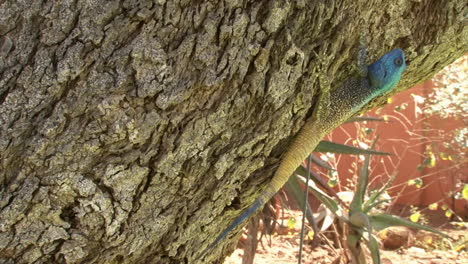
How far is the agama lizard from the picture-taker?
1440 millimetres

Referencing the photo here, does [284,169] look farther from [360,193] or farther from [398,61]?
[360,193]

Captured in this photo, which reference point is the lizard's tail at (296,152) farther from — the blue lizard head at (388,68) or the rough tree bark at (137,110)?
the blue lizard head at (388,68)

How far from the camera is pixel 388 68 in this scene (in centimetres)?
156

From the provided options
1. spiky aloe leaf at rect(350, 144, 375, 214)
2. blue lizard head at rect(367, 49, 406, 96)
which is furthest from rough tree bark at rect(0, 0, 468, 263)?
spiky aloe leaf at rect(350, 144, 375, 214)

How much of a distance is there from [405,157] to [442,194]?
64 centimetres

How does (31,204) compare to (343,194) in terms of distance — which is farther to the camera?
(343,194)

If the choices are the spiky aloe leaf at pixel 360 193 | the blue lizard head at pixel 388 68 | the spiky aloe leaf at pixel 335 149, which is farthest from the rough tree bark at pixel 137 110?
the spiky aloe leaf at pixel 360 193

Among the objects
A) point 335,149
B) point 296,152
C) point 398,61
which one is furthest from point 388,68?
point 335,149

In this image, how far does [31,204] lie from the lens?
1146 mm

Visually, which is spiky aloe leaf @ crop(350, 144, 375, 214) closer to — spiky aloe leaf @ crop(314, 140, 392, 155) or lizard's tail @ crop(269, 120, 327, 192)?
spiky aloe leaf @ crop(314, 140, 392, 155)

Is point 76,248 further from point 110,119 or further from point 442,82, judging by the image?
point 442,82

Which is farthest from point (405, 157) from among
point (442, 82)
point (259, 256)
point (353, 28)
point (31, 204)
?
point (31, 204)

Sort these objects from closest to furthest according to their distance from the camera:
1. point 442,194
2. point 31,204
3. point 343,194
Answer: point 31,204 < point 343,194 < point 442,194

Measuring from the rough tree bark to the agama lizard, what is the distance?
0.36ft
